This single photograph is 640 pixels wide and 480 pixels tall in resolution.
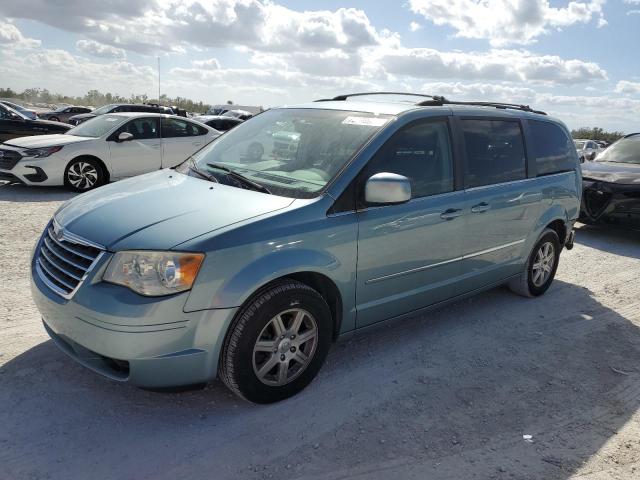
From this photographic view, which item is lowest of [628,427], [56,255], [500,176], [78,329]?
[628,427]

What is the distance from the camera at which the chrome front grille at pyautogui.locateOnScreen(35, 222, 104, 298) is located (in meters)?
2.84

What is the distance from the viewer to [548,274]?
18.1 feet

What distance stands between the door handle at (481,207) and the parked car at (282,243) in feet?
0.09

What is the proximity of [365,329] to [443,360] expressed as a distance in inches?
28.6

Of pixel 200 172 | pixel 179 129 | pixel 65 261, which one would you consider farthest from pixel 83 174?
pixel 65 261

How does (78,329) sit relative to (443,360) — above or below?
above

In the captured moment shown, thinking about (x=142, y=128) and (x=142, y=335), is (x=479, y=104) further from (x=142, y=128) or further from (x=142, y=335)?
(x=142, y=128)

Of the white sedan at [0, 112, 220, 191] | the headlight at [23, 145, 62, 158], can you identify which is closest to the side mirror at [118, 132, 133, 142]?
the white sedan at [0, 112, 220, 191]

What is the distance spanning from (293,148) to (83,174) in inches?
273

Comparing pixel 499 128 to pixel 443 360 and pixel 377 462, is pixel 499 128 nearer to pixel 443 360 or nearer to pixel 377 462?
pixel 443 360

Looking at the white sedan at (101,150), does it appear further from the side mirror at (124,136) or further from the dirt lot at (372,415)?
the dirt lot at (372,415)

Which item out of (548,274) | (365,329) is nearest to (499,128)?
(548,274)

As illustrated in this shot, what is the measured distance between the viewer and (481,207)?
427cm

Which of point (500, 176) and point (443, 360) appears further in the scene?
point (500, 176)
